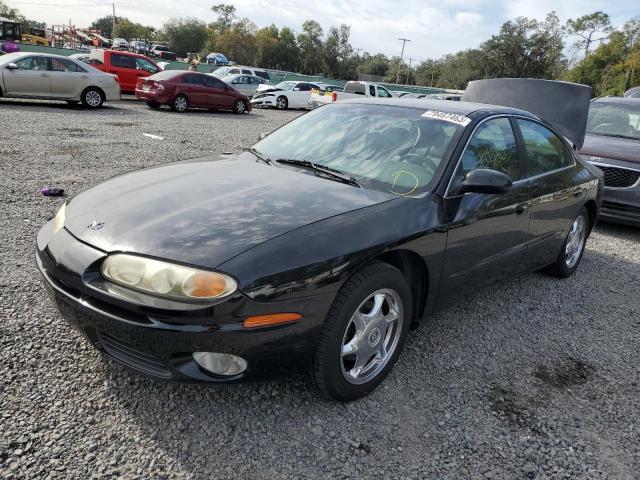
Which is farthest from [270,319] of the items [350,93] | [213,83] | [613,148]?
[350,93]

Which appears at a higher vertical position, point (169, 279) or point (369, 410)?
point (169, 279)

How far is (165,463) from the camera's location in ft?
6.87

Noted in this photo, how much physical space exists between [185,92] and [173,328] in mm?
15492

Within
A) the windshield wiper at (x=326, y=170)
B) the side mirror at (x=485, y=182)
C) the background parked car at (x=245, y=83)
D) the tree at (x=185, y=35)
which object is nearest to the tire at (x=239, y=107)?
the background parked car at (x=245, y=83)

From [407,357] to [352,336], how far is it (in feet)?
2.29

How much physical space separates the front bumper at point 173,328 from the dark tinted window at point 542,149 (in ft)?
7.53

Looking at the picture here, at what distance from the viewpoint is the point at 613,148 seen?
21.9 ft

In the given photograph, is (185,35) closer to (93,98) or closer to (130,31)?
(130,31)

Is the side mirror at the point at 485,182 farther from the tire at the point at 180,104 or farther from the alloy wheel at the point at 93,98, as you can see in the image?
the tire at the point at 180,104

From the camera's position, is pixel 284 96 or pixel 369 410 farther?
pixel 284 96

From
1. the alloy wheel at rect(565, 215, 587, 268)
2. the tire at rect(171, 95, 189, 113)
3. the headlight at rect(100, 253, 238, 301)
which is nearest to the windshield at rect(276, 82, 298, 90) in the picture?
the tire at rect(171, 95, 189, 113)

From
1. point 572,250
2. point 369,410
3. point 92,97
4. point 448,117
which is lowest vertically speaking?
point 369,410

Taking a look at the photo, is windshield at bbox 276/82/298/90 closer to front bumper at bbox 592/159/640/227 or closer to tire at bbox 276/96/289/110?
tire at bbox 276/96/289/110

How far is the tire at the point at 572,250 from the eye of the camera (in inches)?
180
